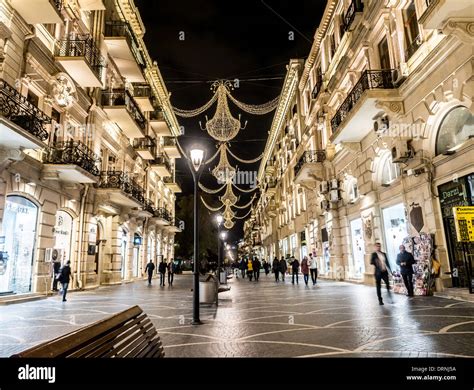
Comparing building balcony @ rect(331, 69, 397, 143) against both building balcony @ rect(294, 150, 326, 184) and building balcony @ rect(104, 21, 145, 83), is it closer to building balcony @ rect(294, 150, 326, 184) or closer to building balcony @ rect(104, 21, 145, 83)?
building balcony @ rect(294, 150, 326, 184)

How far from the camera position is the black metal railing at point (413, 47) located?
513 inches

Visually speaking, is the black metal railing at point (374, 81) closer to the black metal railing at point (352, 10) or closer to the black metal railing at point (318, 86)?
the black metal railing at point (352, 10)

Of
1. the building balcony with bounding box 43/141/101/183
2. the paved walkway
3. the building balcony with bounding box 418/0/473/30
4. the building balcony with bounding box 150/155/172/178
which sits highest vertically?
the building balcony with bounding box 150/155/172/178

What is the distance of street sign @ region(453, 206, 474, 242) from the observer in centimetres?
1009

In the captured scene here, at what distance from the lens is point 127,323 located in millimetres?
3207

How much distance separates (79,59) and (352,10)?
14001 mm

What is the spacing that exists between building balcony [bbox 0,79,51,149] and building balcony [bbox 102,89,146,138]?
354 inches

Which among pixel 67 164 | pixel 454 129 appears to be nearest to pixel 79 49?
pixel 67 164

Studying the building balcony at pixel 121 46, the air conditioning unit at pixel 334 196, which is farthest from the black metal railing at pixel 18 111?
the air conditioning unit at pixel 334 196

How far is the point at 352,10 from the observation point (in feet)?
60.5

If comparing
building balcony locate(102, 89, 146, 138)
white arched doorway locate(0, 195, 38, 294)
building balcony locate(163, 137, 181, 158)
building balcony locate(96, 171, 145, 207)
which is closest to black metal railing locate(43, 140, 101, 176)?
white arched doorway locate(0, 195, 38, 294)

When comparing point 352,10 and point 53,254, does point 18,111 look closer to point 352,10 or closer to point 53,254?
point 53,254

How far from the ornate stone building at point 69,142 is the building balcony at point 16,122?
4cm
